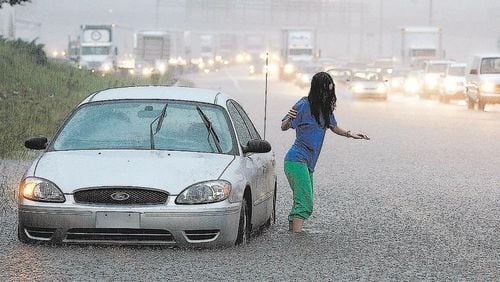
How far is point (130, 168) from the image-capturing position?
32.4 feet

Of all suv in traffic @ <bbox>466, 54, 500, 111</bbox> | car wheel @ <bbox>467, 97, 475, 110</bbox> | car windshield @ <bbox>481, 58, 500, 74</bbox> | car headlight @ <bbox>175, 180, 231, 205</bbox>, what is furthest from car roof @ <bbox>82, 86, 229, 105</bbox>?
car wheel @ <bbox>467, 97, 475, 110</bbox>

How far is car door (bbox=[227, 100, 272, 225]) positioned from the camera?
10.6m

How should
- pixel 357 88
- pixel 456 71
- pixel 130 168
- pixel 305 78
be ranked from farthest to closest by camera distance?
pixel 305 78 → pixel 357 88 → pixel 456 71 → pixel 130 168

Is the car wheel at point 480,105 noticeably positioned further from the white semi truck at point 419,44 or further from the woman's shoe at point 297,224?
the woman's shoe at point 297,224

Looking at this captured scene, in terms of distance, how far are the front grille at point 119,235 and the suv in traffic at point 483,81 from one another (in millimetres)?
35605

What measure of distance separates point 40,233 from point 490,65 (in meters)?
37.5

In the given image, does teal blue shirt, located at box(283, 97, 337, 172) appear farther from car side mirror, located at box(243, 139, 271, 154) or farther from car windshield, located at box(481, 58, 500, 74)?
car windshield, located at box(481, 58, 500, 74)

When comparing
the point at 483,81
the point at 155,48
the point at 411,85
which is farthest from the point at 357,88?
the point at 155,48

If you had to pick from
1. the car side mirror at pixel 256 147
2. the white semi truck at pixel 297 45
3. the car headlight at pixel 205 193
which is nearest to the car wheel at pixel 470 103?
the car side mirror at pixel 256 147

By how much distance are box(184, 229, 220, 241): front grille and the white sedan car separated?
11 mm

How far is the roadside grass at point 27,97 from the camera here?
65.6 feet

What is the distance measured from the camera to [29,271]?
8.96 m

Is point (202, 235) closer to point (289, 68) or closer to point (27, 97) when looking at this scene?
point (27, 97)

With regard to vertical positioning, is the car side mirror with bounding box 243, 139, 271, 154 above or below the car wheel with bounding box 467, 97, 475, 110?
above
